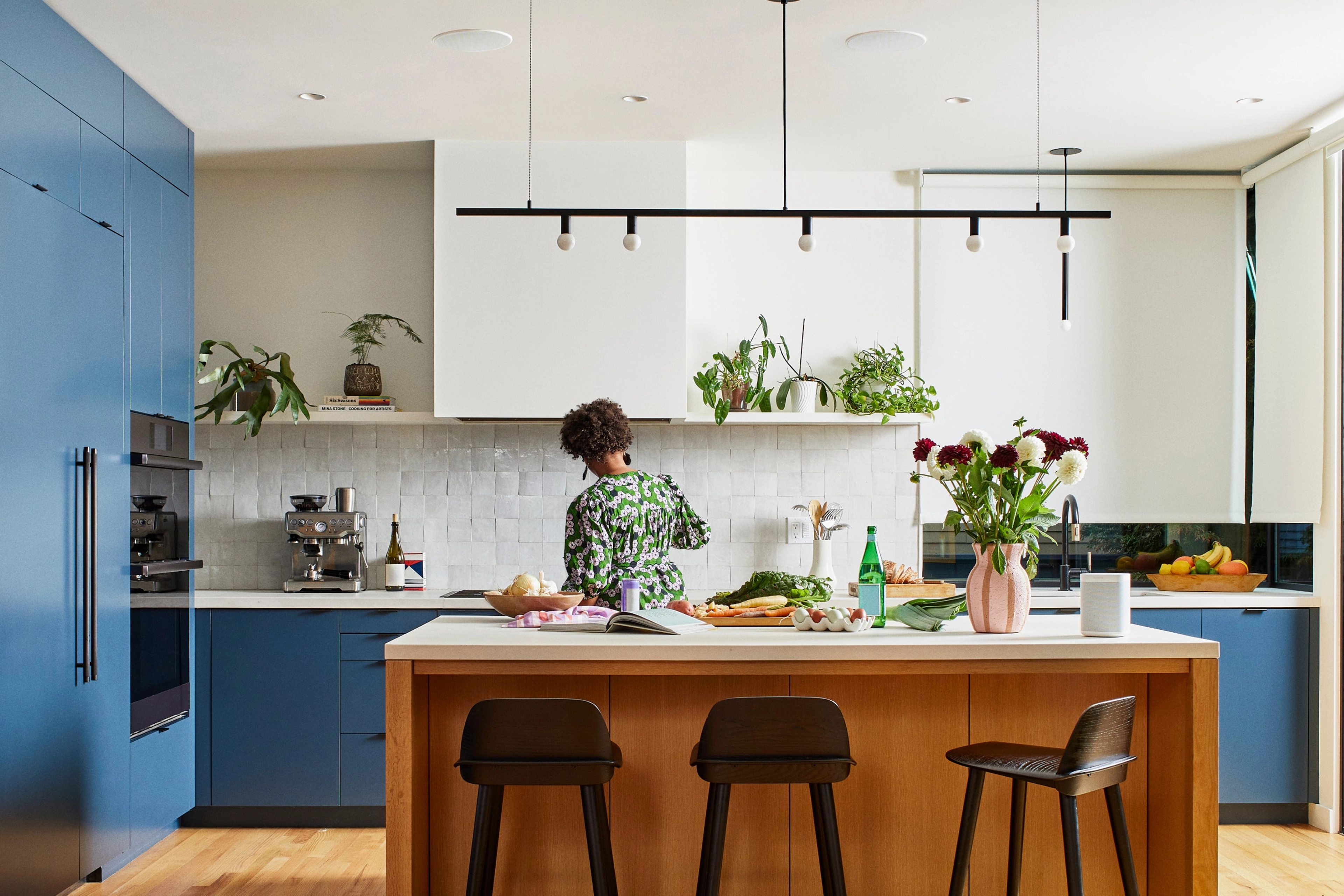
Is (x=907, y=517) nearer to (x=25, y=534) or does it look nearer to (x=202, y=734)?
(x=202, y=734)

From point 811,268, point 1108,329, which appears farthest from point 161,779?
point 1108,329

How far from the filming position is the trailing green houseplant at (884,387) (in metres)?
4.55

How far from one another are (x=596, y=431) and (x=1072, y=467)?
1.46 metres

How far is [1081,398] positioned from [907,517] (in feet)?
3.17

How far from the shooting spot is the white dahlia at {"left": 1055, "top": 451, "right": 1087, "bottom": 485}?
2.63 m

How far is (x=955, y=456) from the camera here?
2.68 metres

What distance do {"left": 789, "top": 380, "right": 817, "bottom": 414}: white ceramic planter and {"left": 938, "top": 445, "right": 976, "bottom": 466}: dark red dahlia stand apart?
1.89m

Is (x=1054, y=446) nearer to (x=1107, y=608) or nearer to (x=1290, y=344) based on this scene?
(x=1107, y=608)

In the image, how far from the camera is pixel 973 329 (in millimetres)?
4801

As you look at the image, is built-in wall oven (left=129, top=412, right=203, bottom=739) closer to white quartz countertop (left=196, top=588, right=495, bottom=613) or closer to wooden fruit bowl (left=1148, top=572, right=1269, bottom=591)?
white quartz countertop (left=196, top=588, right=495, bottom=613)

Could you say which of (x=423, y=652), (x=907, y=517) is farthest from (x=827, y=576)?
(x=423, y=652)

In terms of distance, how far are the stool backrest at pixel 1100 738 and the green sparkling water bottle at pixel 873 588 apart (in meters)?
0.59

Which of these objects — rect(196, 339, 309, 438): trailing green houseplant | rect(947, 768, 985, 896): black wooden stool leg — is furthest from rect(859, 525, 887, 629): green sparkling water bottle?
rect(196, 339, 309, 438): trailing green houseplant

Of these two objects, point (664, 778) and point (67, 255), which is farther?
point (67, 255)
